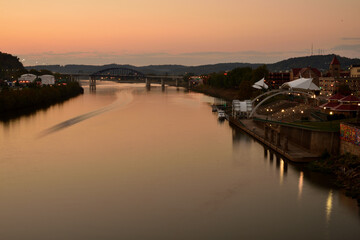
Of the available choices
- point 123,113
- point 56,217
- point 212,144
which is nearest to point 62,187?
point 56,217

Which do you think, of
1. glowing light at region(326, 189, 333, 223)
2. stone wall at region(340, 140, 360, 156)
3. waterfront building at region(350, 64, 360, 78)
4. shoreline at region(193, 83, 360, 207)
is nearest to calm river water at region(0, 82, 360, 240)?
glowing light at region(326, 189, 333, 223)

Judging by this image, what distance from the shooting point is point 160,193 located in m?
28.2

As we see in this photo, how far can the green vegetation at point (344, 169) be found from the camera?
89.7 ft

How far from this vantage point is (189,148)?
143 ft

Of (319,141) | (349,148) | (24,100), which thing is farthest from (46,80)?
(349,148)

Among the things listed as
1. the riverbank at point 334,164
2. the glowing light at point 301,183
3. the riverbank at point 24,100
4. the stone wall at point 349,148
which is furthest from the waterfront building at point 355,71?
the glowing light at point 301,183

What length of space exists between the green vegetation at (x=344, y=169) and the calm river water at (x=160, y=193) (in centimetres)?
96

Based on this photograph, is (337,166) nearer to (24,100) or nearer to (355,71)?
(24,100)

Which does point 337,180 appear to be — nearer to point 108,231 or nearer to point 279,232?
point 279,232

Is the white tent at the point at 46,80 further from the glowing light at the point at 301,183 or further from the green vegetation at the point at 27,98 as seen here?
the glowing light at the point at 301,183

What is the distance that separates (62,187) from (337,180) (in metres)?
21.4

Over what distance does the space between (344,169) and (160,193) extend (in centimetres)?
1477

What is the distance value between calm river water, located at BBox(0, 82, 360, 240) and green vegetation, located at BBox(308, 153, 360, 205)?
958 millimetres

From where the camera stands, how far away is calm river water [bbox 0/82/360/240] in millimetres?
22444
